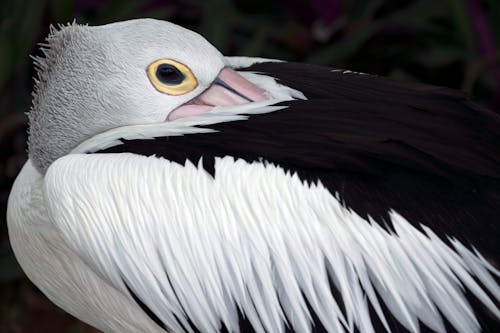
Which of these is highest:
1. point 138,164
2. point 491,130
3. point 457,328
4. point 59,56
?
point 59,56

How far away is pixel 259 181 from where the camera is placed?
124 centimetres

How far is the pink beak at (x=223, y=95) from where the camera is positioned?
4.69 ft

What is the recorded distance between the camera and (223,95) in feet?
4.74

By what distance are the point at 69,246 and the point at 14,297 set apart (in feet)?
4.17

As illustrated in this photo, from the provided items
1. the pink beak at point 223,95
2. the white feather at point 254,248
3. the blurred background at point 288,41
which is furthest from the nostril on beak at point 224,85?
the blurred background at point 288,41

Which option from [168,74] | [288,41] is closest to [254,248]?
[168,74]

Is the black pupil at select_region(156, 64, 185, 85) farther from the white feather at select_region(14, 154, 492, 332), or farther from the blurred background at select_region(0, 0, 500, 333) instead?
the blurred background at select_region(0, 0, 500, 333)

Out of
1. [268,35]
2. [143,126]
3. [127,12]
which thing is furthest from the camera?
[268,35]

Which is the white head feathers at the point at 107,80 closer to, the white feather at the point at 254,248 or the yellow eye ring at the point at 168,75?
the yellow eye ring at the point at 168,75

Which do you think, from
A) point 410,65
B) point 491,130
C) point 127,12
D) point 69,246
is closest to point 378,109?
point 491,130

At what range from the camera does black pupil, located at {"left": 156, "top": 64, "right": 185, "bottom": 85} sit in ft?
4.59

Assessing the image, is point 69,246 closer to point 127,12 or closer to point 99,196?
point 99,196

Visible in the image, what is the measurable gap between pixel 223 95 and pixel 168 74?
89mm

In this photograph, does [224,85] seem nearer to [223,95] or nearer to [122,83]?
[223,95]
